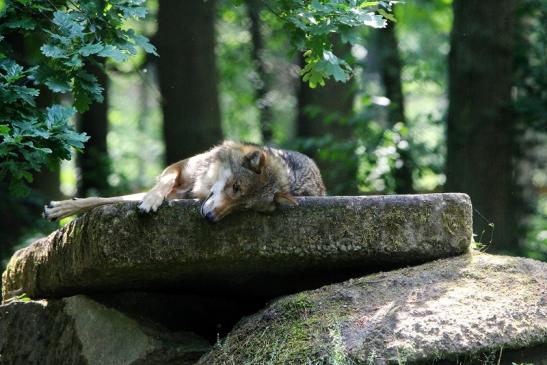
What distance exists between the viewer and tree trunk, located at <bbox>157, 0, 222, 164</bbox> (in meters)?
12.8

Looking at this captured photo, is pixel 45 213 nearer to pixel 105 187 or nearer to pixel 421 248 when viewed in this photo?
pixel 421 248

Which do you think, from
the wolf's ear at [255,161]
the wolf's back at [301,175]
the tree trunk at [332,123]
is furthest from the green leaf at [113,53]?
the tree trunk at [332,123]

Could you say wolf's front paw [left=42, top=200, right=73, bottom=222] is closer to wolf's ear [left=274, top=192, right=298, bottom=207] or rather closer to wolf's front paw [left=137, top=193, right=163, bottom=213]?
wolf's front paw [left=137, top=193, right=163, bottom=213]

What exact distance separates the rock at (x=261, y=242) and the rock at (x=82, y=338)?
27 centimetres

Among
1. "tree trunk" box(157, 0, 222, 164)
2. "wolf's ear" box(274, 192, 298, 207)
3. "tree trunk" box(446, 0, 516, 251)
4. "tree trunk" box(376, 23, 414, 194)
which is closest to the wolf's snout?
"wolf's ear" box(274, 192, 298, 207)

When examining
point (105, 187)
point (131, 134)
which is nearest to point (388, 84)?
point (105, 187)

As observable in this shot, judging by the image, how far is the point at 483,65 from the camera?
1037cm

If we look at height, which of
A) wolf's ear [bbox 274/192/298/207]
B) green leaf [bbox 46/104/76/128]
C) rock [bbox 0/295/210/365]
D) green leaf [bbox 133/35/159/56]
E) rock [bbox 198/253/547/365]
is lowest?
rock [bbox 0/295/210/365]

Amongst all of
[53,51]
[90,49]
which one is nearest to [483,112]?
[90,49]

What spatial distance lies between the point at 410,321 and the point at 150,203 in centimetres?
194

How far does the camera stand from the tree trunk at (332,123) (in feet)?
38.3

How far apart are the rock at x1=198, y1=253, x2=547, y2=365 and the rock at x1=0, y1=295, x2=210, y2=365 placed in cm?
54

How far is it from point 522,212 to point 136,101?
2303 cm

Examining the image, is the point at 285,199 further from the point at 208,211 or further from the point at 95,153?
the point at 95,153
